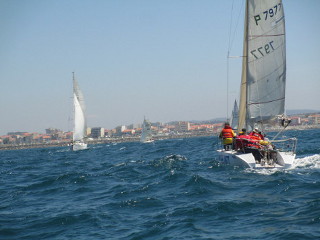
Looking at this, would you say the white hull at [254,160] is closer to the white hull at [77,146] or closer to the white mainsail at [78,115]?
the white hull at [77,146]

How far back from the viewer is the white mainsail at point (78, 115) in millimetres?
64000

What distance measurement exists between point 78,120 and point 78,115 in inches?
32.7

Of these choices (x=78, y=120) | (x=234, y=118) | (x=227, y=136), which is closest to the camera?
(x=227, y=136)

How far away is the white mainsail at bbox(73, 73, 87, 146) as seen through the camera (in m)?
64.0

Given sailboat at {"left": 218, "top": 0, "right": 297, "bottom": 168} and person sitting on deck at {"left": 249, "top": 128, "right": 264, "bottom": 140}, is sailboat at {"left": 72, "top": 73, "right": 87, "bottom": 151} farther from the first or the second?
person sitting on deck at {"left": 249, "top": 128, "right": 264, "bottom": 140}

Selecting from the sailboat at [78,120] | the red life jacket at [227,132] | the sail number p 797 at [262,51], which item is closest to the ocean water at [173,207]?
the red life jacket at [227,132]

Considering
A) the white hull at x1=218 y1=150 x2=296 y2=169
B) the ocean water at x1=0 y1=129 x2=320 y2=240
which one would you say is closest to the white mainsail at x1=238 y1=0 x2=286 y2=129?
the white hull at x1=218 y1=150 x2=296 y2=169

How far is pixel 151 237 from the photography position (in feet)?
26.8

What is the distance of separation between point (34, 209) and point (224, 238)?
6.35 meters

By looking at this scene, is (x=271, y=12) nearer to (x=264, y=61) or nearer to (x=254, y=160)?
(x=264, y=61)

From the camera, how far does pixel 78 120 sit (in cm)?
6506

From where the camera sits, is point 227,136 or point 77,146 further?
point 77,146

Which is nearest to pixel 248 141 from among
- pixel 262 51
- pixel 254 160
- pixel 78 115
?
pixel 254 160

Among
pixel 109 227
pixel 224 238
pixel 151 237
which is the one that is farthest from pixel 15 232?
pixel 224 238
